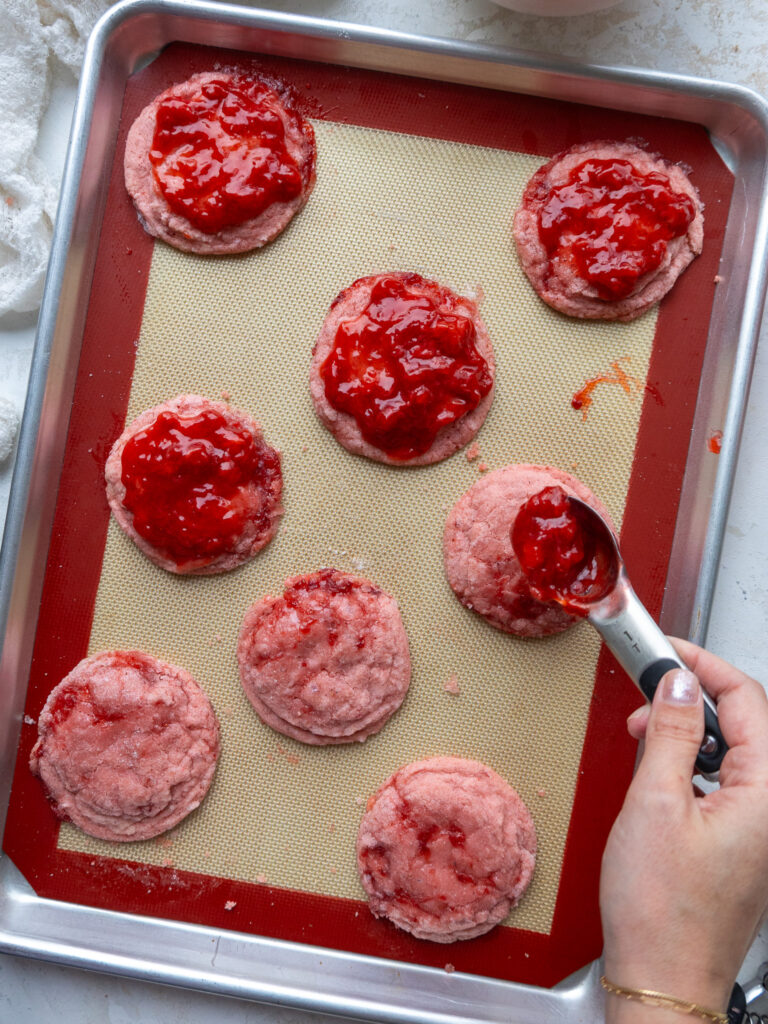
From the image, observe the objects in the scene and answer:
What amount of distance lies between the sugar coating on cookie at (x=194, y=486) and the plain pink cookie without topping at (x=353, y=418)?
0.26 meters

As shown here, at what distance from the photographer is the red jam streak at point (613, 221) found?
2.77m

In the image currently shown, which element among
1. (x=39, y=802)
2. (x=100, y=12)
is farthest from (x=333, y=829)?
(x=100, y=12)

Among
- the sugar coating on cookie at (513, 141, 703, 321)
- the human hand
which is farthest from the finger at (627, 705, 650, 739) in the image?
the sugar coating on cookie at (513, 141, 703, 321)

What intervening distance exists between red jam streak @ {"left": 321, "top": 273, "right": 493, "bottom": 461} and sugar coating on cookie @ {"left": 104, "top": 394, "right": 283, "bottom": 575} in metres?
0.37

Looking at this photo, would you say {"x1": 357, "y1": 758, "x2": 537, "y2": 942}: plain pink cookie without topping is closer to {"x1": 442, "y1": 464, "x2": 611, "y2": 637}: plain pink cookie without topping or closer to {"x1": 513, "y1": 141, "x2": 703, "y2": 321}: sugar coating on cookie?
{"x1": 442, "y1": 464, "x2": 611, "y2": 637}: plain pink cookie without topping

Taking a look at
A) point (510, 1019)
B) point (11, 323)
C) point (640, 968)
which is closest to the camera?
point (640, 968)

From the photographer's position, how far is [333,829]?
284 cm

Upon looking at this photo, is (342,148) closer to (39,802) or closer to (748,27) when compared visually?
(748,27)

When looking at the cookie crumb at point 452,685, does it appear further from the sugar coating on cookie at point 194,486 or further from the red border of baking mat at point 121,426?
the sugar coating on cookie at point 194,486

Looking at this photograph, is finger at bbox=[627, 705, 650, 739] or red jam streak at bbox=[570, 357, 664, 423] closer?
finger at bbox=[627, 705, 650, 739]

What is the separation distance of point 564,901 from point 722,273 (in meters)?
2.20

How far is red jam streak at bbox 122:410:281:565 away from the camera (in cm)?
275

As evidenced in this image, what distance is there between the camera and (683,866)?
7.12ft

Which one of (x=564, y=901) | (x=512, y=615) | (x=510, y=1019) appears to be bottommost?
(x=510, y=1019)
